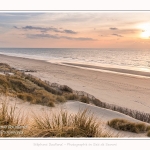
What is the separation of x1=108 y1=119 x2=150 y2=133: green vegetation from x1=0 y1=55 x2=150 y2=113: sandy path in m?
0.58

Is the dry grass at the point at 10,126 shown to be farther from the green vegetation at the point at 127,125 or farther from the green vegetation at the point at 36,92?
the green vegetation at the point at 127,125

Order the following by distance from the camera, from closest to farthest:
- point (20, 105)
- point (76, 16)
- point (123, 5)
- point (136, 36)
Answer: point (123, 5), point (76, 16), point (136, 36), point (20, 105)

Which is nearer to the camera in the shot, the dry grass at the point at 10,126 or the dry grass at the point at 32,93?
the dry grass at the point at 10,126

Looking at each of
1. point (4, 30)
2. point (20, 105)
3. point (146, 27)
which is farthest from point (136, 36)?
point (20, 105)

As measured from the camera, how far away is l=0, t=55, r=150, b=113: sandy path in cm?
424

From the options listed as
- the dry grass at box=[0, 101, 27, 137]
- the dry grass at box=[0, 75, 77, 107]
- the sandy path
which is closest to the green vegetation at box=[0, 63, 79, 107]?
the dry grass at box=[0, 75, 77, 107]

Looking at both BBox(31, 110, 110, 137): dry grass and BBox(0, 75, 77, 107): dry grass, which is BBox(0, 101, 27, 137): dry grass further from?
BBox(0, 75, 77, 107): dry grass

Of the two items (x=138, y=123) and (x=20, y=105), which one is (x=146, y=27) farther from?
(x=20, y=105)

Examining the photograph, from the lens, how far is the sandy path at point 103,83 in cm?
424

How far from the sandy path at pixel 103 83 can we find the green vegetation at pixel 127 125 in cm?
58

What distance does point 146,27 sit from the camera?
2.75m

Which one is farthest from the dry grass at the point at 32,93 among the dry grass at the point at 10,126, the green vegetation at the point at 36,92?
the dry grass at the point at 10,126

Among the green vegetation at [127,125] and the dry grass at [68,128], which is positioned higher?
the dry grass at [68,128]

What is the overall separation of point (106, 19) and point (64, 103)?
1386 millimetres
